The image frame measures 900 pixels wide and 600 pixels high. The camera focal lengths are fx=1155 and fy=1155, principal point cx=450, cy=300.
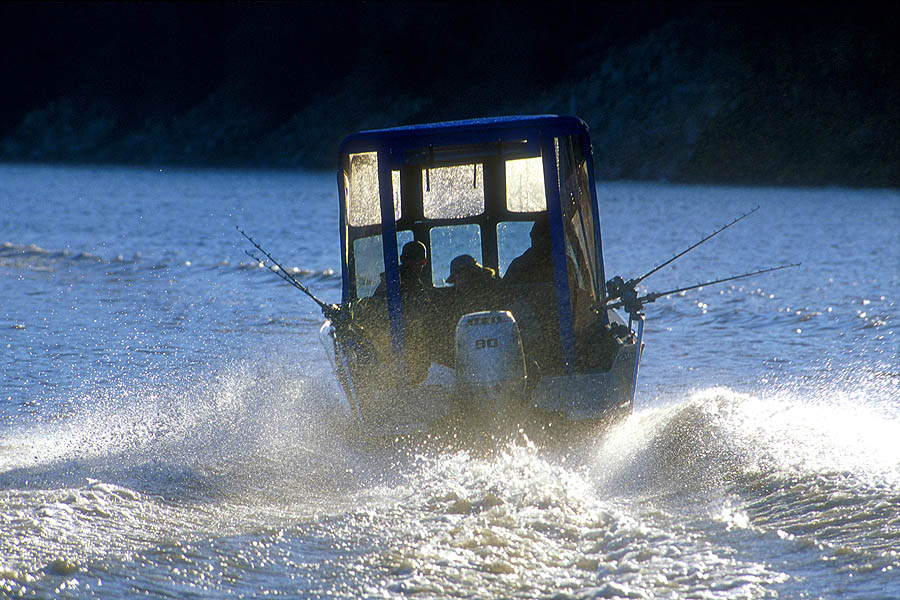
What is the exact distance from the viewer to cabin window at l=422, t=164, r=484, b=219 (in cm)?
971

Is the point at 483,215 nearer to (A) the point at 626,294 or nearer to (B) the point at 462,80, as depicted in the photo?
(A) the point at 626,294

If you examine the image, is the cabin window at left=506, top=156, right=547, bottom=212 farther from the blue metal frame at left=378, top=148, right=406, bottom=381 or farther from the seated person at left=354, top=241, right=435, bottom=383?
the blue metal frame at left=378, top=148, right=406, bottom=381

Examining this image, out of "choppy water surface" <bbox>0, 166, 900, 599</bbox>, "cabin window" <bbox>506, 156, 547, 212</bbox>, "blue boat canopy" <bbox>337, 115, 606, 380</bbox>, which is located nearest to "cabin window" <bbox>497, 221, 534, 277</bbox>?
"blue boat canopy" <bbox>337, 115, 606, 380</bbox>

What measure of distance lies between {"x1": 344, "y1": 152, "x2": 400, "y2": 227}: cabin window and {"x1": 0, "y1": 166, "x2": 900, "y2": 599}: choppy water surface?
1594mm

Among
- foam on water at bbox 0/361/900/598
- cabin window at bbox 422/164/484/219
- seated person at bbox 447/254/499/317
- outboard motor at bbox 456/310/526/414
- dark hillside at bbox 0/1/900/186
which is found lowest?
foam on water at bbox 0/361/900/598

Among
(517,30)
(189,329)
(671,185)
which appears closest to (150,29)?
(517,30)

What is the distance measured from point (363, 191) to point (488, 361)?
8.98 feet

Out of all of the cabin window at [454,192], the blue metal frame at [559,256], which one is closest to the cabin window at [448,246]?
the cabin window at [454,192]

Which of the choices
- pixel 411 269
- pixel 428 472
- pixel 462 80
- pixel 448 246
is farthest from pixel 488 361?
pixel 462 80

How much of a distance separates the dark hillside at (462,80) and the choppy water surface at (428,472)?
96.9 feet

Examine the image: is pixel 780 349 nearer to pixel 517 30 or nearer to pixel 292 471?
pixel 292 471

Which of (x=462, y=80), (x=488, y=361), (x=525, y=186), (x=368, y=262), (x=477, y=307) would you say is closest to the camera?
(x=488, y=361)

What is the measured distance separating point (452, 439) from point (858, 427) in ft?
9.27

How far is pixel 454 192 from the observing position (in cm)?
981
